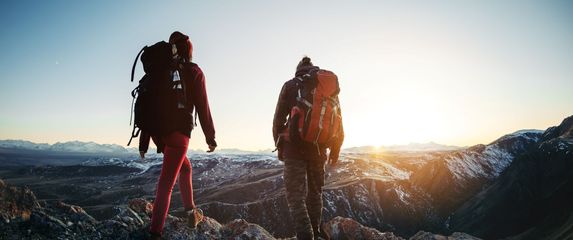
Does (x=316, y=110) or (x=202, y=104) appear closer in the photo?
(x=202, y=104)

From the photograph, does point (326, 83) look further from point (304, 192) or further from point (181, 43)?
point (181, 43)

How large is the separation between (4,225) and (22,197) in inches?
27.6

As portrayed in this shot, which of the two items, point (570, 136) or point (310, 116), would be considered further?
point (570, 136)

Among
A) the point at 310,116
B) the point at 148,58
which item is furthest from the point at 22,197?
the point at 310,116

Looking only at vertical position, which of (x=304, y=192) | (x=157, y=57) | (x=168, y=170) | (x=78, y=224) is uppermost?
(x=157, y=57)

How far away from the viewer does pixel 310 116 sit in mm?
6031

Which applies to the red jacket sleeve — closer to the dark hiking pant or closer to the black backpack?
the black backpack

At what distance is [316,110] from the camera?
607cm

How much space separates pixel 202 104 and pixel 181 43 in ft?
3.12

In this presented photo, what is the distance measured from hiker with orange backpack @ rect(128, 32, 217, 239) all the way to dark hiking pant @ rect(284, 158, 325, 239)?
153 centimetres

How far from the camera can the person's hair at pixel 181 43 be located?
522cm

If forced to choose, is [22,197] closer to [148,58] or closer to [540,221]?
[148,58]

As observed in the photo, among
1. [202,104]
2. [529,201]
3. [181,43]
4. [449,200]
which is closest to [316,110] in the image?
[202,104]

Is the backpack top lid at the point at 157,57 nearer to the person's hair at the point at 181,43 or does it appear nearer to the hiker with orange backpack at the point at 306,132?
the person's hair at the point at 181,43
